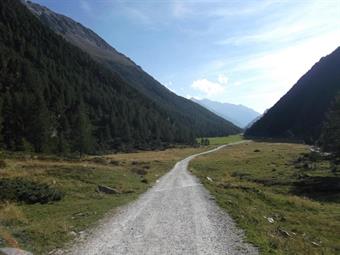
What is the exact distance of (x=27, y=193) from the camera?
29047mm

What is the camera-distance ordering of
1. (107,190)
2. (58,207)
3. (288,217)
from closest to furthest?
(58,207) → (288,217) → (107,190)

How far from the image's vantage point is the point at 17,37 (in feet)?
602

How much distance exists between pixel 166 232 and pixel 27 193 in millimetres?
13546

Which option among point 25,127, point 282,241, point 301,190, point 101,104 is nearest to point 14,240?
point 282,241

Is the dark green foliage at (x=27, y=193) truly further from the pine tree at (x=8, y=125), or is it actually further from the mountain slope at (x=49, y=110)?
the pine tree at (x=8, y=125)

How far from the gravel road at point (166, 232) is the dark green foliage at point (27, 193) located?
5.80m

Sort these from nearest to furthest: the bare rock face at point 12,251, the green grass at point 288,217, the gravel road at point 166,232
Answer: the bare rock face at point 12,251, the gravel road at point 166,232, the green grass at point 288,217

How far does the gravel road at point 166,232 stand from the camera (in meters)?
16.6

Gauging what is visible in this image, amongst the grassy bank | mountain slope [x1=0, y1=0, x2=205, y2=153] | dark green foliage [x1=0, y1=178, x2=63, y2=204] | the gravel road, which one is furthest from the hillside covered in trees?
the gravel road

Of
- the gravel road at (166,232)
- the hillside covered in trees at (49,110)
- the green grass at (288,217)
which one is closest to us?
the gravel road at (166,232)

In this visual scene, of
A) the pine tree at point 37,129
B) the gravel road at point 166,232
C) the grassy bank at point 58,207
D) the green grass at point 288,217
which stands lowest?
the green grass at point 288,217

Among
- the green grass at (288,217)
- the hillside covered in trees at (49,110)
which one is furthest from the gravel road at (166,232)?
the hillside covered in trees at (49,110)

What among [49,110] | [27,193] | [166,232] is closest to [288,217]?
[166,232]

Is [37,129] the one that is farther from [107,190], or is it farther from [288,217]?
[288,217]
